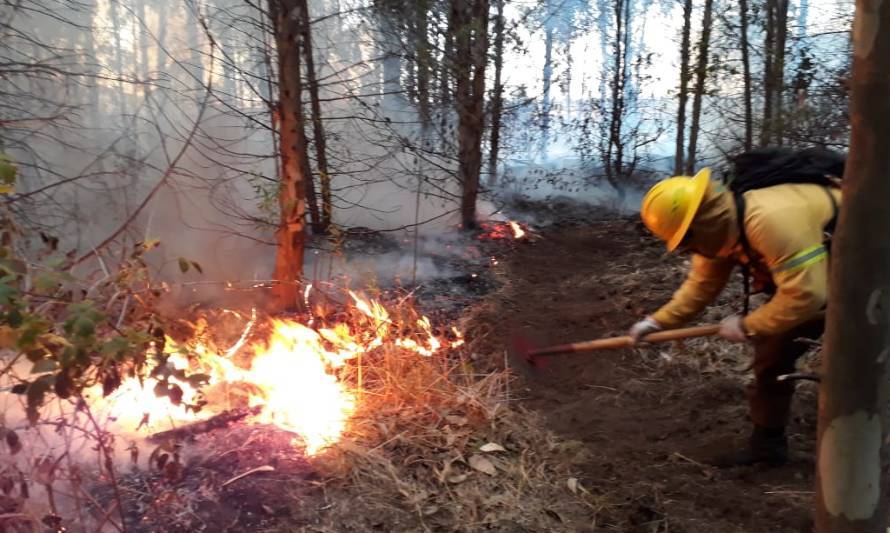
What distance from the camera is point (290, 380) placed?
4711mm

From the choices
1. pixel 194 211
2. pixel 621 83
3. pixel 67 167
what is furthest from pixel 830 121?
pixel 67 167

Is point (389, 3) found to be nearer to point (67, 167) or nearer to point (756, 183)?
point (67, 167)

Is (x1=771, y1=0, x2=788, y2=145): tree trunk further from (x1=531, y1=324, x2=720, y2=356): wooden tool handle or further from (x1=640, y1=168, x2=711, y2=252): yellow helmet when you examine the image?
(x1=640, y1=168, x2=711, y2=252): yellow helmet

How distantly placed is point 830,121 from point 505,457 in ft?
20.0

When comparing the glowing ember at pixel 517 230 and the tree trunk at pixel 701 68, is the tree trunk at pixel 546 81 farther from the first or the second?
the glowing ember at pixel 517 230

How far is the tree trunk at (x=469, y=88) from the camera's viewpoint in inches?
366

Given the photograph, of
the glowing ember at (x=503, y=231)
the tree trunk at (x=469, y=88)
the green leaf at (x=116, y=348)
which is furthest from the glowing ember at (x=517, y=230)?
the green leaf at (x=116, y=348)

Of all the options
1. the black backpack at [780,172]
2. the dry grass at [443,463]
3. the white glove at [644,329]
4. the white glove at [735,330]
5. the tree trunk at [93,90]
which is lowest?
the dry grass at [443,463]

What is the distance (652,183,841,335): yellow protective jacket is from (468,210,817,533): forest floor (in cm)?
103

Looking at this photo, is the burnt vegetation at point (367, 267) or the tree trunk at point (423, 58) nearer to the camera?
the burnt vegetation at point (367, 267)

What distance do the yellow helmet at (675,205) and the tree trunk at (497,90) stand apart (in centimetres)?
720

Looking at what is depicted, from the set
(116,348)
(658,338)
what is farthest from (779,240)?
(116,348)

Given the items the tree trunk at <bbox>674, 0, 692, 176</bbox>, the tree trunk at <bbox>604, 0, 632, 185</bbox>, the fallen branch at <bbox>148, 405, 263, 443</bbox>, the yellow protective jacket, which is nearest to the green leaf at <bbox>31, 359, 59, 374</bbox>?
the fallen branch at <bbox>148, 405, 263, 443</bbox>

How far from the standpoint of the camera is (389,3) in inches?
299
